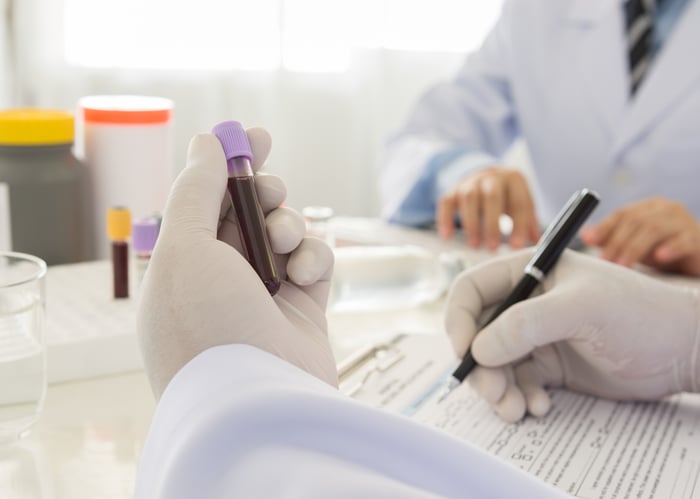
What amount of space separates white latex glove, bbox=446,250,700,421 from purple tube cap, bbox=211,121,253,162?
223mm

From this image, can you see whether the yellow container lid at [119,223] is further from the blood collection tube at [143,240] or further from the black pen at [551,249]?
the black pen at [551,249]

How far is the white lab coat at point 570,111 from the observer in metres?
1.38

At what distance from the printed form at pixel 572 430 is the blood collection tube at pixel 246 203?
172 mm

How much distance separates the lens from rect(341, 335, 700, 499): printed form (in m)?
0.50

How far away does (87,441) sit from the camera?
57 cm

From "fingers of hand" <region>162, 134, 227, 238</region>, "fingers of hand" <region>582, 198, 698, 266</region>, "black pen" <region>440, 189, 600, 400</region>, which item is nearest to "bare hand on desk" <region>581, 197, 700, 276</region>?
"fingers of hand" <region>582, 198, 698, 266</region>

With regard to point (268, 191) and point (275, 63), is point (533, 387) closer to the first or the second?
point (268, 191)

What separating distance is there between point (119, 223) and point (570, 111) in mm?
958

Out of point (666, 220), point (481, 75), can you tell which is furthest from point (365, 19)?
point (666, 220)

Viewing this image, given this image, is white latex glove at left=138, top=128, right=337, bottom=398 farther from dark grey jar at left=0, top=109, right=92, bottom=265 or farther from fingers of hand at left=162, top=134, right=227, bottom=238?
dark grey jar at left=0, top=109, right=92, bottom=265

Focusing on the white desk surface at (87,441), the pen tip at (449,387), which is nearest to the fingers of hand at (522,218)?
the white desk surface at (87,441)

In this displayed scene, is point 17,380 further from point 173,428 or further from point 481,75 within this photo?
point 481,75

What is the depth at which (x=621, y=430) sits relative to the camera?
58cm

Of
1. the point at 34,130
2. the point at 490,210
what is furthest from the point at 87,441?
the point at 490,210
